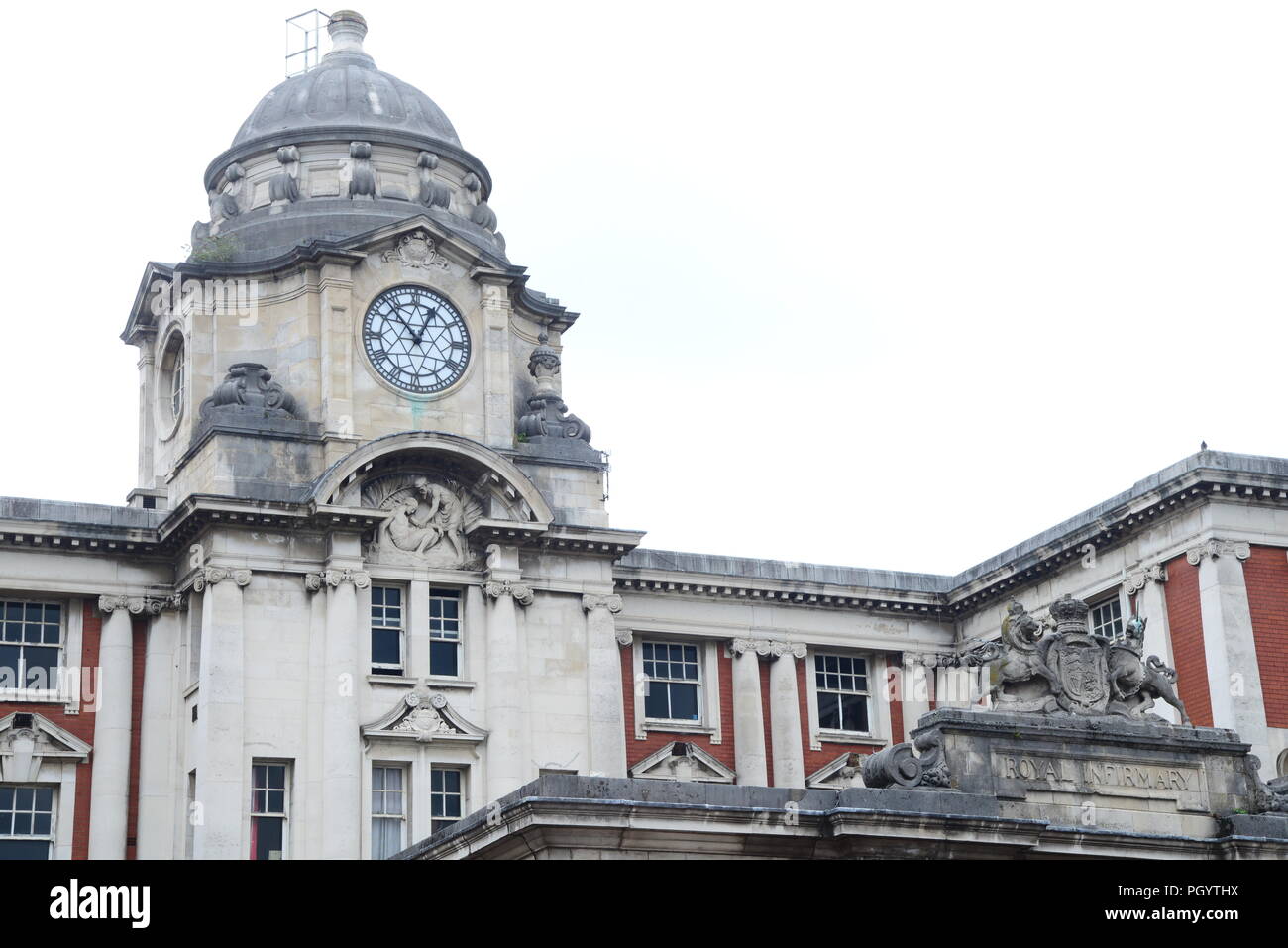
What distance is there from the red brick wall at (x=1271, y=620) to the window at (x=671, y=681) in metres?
12.3

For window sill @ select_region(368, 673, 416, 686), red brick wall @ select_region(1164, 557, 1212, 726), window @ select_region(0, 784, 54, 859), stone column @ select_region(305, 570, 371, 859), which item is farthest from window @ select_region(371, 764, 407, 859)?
red brick wall @ select_region(1164, 557, 1212, 726)

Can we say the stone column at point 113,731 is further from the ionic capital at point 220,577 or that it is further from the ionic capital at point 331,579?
the ionic capital at point 331,579

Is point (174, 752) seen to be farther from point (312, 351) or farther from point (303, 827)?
point (312, 351)

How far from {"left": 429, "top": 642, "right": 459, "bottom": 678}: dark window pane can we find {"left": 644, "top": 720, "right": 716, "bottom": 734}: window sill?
17.5 feet

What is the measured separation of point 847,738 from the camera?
51.5 metres

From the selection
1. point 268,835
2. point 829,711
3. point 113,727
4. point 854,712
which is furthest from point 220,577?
point 854,712

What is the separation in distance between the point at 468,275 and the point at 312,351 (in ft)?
12.5

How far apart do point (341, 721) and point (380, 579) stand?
322cm

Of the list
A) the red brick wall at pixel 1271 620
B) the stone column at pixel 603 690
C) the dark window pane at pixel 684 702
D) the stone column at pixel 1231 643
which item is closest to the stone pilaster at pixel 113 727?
the stone column at pixel 603 690

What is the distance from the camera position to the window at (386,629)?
45.6m

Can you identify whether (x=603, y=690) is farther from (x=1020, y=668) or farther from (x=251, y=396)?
(x=1020, y=668)

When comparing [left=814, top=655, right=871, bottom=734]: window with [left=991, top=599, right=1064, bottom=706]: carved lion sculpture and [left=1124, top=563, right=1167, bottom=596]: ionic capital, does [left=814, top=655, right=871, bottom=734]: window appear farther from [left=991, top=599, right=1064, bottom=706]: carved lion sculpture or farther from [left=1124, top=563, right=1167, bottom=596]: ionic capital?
[left=991, top=599, right=1064, bottom=706]: carved lion sculpture
